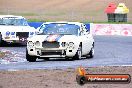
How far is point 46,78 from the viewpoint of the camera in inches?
438

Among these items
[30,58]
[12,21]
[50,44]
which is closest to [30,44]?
[30,58]

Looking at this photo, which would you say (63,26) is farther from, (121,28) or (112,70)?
(121,28)

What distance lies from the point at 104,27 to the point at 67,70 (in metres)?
24.3

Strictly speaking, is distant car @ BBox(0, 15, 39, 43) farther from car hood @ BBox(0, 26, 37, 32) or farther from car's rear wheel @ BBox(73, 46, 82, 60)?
car's rear wheel @ BBox(73, 46, 82, 60)

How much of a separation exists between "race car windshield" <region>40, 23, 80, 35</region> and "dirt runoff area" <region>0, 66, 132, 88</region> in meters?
4.50

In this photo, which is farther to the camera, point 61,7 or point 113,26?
point 61,7

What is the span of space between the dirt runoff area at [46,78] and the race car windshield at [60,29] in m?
4.50

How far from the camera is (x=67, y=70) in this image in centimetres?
1295

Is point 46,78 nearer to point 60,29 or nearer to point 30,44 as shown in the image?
point 30,44

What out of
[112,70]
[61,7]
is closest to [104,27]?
[112,70]

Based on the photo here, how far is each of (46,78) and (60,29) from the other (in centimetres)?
708

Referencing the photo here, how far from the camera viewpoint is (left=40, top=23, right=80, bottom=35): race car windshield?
17938mm

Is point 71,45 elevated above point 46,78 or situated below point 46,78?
above

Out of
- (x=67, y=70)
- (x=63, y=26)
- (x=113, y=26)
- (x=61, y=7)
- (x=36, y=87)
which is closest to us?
(x=36, y=87)
